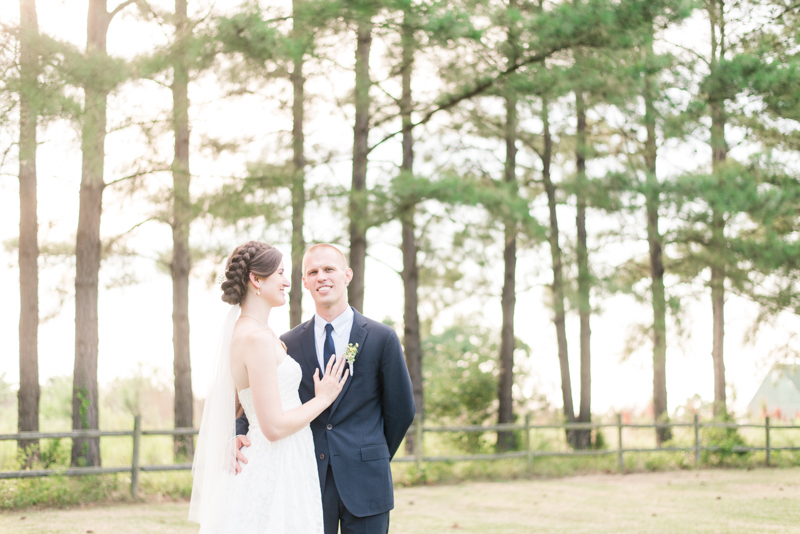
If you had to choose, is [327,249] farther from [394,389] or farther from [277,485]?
[277,485]

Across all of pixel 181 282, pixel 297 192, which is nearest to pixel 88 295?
pixel 181 282

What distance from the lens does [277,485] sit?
3.37 m

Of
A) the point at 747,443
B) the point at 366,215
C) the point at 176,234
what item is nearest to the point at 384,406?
the point at 366,215

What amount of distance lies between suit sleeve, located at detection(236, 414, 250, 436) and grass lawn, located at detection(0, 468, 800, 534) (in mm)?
5604

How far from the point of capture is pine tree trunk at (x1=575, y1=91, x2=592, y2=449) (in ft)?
61.9

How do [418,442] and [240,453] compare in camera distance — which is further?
[418,442]

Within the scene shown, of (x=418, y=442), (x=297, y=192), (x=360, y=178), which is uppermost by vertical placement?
(x=360, y=178)

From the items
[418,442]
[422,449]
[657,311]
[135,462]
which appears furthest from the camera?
[657,311]

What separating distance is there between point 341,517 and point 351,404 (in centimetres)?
52

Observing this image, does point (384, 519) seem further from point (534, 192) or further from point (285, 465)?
→ point (534, 192)

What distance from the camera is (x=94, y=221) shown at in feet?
40.1

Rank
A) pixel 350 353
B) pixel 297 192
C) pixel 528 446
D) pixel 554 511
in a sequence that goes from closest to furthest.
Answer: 1. pixel 350 353
2. pixel 554 511
3. pixel 297 192
4. pixel 528 446

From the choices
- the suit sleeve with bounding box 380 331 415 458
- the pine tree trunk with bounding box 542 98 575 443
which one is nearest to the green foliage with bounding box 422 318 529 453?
the pine tree trunk with bounding box 542 98 575 443

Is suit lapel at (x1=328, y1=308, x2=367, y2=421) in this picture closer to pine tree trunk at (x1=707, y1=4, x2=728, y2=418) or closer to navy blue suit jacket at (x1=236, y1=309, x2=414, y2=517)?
navy blue suit jacket at (x1=236, y1=309, x2=414, y2=517)
